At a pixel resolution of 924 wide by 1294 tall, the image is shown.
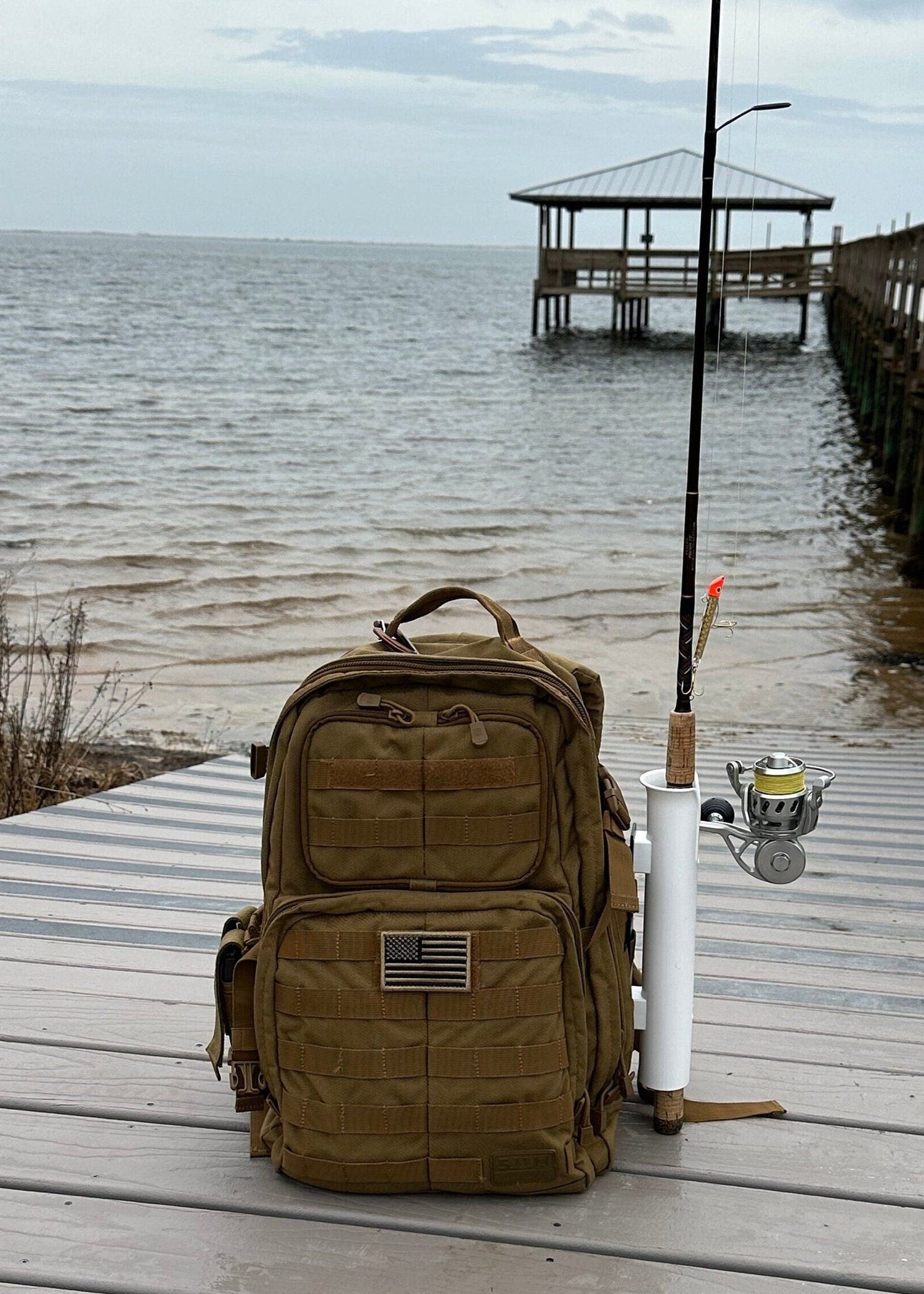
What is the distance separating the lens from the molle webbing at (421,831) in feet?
5.60

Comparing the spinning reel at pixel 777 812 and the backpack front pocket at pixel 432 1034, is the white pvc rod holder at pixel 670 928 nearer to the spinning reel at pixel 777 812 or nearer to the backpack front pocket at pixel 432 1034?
the spinning reel at pixel 777 812

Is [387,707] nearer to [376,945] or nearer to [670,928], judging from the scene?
[376,945]

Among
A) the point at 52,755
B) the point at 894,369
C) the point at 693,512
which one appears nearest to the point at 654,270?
the point at 894,369

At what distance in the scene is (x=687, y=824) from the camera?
6.01ft

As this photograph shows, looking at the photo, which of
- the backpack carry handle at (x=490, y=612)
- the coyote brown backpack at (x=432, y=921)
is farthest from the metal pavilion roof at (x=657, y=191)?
the coyote brown backpack at (x=432, y=921)

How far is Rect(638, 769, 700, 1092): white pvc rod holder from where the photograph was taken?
1.83 m

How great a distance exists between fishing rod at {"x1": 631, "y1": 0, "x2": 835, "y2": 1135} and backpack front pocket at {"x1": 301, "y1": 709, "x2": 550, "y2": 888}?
212 millimetres

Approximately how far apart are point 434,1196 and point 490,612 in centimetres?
78

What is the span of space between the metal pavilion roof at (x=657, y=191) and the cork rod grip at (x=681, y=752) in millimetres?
33460

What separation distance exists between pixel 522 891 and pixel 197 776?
2.35 meters

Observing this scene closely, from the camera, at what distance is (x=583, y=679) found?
1862 mm

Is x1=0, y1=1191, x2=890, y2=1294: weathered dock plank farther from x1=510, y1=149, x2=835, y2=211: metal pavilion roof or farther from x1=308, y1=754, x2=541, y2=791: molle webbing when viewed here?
x1=510, y1=149, x2=835, y2=211: metal pavilion roof

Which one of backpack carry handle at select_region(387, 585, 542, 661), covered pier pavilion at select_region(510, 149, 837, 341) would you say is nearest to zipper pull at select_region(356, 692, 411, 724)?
backpack carry handle at select_region(387, 585, 542, 661)

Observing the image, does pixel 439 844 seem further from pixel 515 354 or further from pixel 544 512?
pixel 515 354
